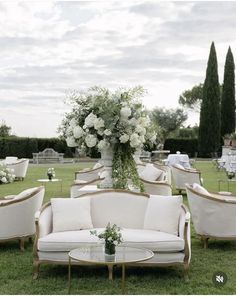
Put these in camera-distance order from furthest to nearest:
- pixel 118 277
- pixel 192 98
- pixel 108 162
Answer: pixel 192 98 → pixel 108 162 → pixel 118 277

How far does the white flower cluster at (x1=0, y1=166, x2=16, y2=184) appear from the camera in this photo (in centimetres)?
1548

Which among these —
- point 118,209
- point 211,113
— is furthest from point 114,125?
point 211,113

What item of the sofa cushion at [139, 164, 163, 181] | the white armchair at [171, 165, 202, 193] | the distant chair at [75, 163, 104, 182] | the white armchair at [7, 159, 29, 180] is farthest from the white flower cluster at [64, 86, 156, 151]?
the white armchair at [7, 159, 29, 180]

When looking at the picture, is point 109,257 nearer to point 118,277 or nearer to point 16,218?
point 118,277

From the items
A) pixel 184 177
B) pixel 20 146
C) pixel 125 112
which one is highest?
pixel 125 112

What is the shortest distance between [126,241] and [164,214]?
0.71 m

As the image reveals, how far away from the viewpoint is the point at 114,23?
28.7 ft

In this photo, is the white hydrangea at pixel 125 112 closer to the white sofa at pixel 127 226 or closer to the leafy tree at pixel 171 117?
the white sofa at pixel 127 226

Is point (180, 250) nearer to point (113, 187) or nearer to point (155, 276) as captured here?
point (155, 276)

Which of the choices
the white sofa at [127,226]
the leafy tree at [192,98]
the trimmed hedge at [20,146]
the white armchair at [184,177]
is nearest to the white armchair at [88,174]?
the white armchair at [184,177]

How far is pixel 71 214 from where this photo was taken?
6.01m

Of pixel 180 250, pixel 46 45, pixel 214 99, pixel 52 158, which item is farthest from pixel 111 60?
pixel 214 99

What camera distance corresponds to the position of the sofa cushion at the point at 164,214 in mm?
5784

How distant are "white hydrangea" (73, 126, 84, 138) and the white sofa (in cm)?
96
